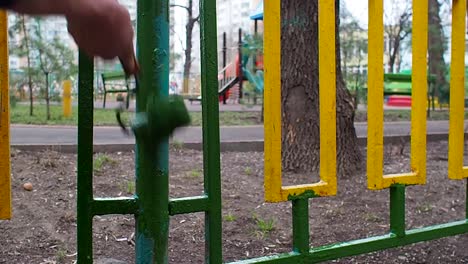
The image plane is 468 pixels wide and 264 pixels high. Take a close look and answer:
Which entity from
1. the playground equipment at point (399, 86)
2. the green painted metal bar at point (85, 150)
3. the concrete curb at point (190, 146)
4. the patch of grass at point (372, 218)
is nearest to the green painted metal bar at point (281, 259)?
the green painted metal bar at point (85, 150)

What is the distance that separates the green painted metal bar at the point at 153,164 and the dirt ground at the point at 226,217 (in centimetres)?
65

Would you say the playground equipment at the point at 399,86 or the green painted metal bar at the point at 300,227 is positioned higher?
the playground equipment at the point at 399,86

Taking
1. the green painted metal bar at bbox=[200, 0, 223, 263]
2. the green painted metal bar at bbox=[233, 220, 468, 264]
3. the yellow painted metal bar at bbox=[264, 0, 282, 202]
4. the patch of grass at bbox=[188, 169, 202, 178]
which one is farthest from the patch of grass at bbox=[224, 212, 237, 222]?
the green painted metal bar at bbox=[200, 0, 223, 263]

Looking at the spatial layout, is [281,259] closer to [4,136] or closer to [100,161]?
[4,136]

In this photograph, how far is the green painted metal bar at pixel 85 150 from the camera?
1.43 m

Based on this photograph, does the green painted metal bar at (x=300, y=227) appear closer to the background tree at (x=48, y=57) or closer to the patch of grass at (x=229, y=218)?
the patch of grass at (x=229, y=218)

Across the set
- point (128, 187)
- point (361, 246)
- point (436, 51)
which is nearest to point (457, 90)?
point (361, 246)

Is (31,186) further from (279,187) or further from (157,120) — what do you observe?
(157,120)

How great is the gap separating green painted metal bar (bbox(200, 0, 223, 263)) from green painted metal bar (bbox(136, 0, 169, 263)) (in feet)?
0.38

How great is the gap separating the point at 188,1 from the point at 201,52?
26cm

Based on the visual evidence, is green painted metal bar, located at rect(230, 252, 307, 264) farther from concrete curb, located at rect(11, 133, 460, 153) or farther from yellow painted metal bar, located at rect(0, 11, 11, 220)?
concrete curb, located at rect(11, 133, 460, 153)

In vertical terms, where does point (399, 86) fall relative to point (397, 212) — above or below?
above

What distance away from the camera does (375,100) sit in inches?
76.1

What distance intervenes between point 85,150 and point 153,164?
174mm
